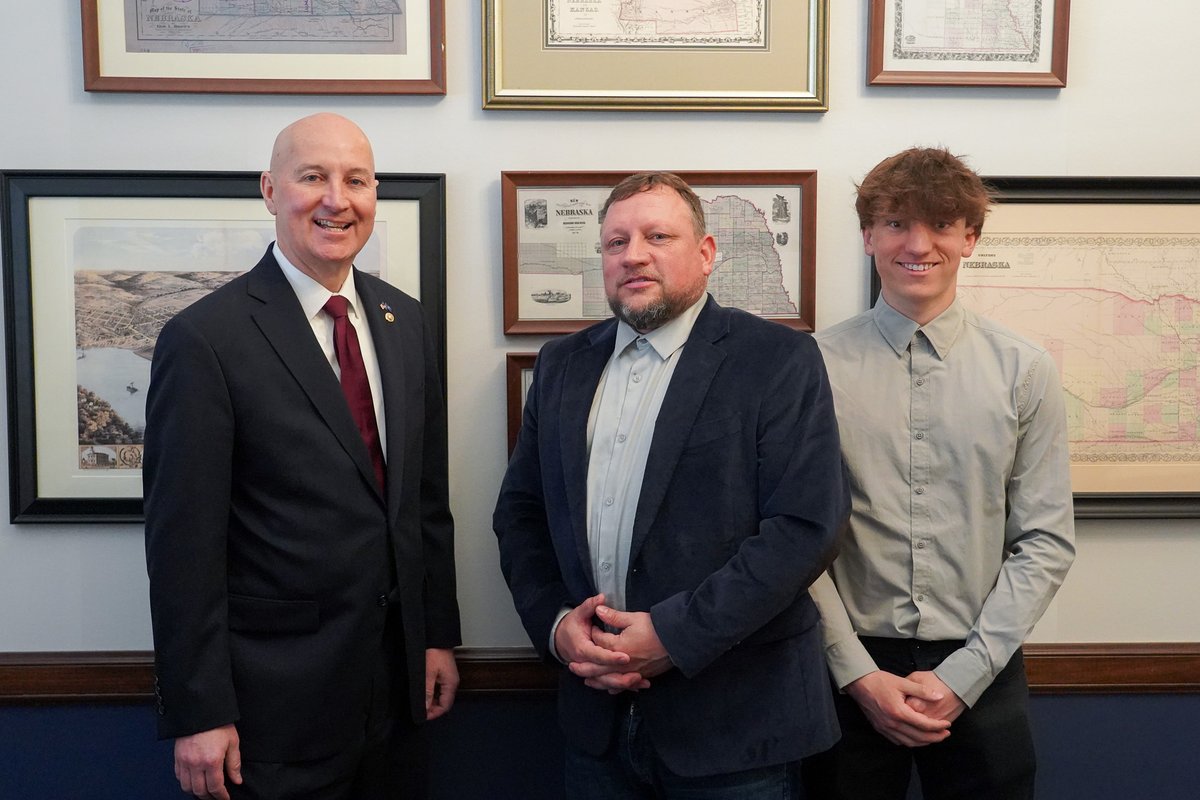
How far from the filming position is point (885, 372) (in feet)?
5.23

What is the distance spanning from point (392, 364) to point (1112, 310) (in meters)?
1.62

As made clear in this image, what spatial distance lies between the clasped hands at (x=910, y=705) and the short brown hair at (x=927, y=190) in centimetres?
82

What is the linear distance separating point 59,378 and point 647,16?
153 cm

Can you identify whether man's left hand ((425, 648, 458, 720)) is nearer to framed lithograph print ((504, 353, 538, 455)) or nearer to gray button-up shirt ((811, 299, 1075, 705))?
framed lithograph print ((504, 353, 538, 455))

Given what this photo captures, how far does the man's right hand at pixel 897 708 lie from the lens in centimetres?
148

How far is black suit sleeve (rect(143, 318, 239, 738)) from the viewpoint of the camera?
4.49ft

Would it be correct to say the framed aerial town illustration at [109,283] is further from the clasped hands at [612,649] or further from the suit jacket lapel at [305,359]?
the clasped hands at [612,649]

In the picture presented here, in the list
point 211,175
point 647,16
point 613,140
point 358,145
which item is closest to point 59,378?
point 211,175

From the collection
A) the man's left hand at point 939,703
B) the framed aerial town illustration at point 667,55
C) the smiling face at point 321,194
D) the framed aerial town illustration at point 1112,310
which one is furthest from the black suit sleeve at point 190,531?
the framed aerial town illustration at point 1112,310

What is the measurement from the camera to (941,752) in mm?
1573

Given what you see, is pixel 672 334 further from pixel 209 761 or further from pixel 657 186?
pixel 209 761

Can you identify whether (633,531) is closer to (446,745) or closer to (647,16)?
(446,745)

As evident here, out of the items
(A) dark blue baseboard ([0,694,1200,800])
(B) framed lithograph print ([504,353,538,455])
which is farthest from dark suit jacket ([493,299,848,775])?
(A) dark blue baseboard ([0,694,1200,800])

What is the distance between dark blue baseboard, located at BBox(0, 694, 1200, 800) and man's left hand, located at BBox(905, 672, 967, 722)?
26.7 inches
